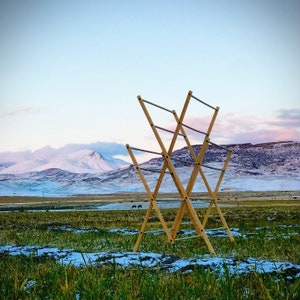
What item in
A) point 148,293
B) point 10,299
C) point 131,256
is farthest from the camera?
point 131,256

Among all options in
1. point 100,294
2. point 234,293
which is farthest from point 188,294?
point 100,294

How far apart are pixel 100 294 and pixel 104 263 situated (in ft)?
10.6

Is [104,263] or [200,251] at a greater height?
[104,263]

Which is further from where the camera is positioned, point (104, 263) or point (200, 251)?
point (200, 251)

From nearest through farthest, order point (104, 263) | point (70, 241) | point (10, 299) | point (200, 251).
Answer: point (10, 299)
point (104, 263)
point (200, 251)
point (70, 241)

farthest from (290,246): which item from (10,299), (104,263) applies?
(10,299)

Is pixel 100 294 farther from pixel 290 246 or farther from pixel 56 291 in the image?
pixel 290 246

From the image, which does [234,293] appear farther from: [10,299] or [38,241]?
[38,241]

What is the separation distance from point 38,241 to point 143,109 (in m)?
6.86

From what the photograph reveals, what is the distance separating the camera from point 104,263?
9000 millimetres

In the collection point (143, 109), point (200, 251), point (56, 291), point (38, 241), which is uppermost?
point (143, 109)

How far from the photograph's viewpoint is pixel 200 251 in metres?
11.7

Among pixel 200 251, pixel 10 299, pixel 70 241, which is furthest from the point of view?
pixel 70 241

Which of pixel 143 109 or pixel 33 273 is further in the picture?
pixel 143 109
